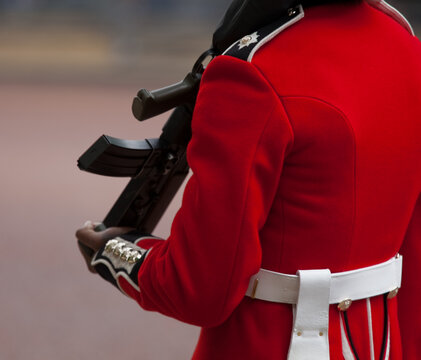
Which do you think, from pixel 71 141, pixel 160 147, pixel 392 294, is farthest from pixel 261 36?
pixel 71 141

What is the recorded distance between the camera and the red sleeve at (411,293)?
1.42m

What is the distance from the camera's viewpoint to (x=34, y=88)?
808cm

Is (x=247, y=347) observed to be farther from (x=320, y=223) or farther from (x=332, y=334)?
(x=320, y=223)

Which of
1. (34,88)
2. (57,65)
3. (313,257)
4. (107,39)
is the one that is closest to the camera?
(313,257)

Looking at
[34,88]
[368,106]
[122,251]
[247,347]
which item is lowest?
[247,347]

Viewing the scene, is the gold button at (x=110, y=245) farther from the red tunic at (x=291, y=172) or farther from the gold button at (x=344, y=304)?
the gold button at (x=344, y=304)

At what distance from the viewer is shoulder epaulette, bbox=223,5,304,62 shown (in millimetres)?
1147

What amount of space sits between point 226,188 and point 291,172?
10 centimetres

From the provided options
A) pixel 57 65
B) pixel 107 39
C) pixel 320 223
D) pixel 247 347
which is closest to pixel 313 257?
pixel 320 223

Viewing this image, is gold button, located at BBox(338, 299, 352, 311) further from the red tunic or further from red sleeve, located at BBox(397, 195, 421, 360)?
red sleeve, located at BBox(397, 195, 421, 360)

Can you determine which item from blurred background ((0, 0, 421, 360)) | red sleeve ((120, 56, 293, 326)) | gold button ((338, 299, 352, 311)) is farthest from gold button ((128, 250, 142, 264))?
blurred background ((0, 0, 421, 360))

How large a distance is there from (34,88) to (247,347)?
281 inches

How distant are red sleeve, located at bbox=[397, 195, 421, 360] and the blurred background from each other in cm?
165

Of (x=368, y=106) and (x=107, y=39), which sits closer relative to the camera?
(x=368, y=106)
